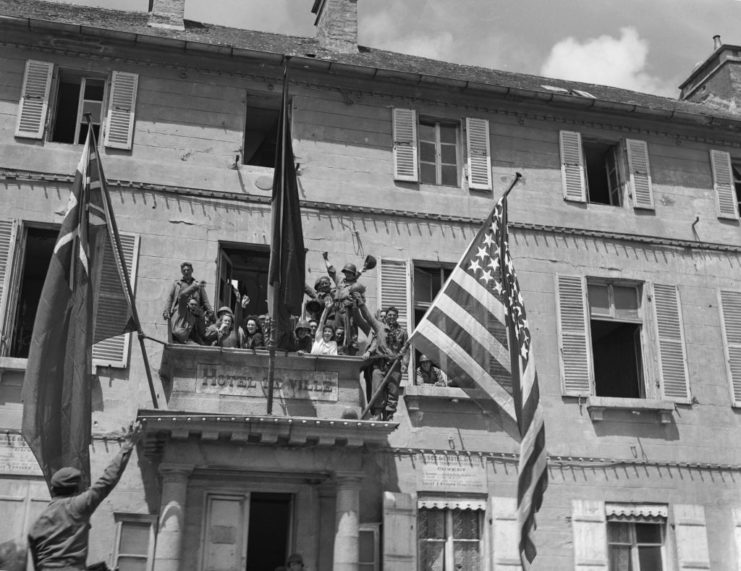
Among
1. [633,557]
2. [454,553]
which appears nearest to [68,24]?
[454,553]

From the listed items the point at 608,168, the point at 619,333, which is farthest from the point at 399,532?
the point at 608,168

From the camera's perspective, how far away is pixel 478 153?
52.5 ft

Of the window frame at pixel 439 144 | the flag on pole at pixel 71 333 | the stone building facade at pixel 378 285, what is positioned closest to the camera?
the flag on pole at pixel 71 333

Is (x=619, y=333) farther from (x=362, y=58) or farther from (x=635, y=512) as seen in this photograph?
(x=362, y=58)

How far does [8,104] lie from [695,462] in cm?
1181

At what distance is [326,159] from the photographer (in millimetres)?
15359

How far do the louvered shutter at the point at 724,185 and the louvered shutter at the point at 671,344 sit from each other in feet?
6.71

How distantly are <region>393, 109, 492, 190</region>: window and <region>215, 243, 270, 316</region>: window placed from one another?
261 centimetres

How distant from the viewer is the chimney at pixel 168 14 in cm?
1698

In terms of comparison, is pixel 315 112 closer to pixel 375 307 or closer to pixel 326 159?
pixel 326 159

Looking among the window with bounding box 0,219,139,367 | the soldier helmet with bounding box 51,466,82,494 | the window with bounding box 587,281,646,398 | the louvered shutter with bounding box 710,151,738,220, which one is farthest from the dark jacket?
the louvered shutter with bounding box 710,151,738,220

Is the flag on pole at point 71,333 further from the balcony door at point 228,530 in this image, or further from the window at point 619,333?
the window at point 619,333

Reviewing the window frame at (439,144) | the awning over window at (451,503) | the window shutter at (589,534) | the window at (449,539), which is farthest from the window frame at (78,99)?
the window shutter at (589,534)

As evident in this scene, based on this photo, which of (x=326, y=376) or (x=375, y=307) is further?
(x=375, y=307)
